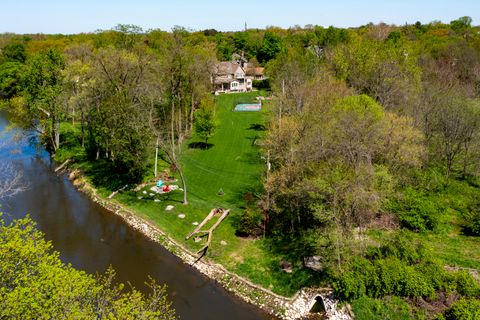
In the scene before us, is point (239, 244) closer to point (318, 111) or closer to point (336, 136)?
point (336, 136)

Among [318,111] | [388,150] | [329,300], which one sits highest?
[318,111]

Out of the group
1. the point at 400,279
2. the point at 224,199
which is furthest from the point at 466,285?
the point at 224,199

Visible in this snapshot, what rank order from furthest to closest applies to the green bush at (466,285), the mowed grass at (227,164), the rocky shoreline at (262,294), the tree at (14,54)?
the tree at (14,54) → the mowed grass at (227,164) → the rocky shoreline at (262,294) → the green bush at (466,285)

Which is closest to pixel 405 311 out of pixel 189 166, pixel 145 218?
pixel 145 218

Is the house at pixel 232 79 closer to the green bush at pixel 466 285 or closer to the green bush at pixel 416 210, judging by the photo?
the green bush at pixel 416 210

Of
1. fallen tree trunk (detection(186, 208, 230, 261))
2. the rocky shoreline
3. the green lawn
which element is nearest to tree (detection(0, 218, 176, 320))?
the rocky shoreline

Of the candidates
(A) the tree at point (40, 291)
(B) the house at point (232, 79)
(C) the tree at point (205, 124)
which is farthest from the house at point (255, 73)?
(A) the tree at point (40, 291)

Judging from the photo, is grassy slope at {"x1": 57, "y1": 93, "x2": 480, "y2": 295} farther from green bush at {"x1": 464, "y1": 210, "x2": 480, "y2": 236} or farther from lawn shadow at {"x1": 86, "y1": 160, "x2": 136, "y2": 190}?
green bush at {"x1": 464, "y1": 210, "x2": 480, "y2": 236}
